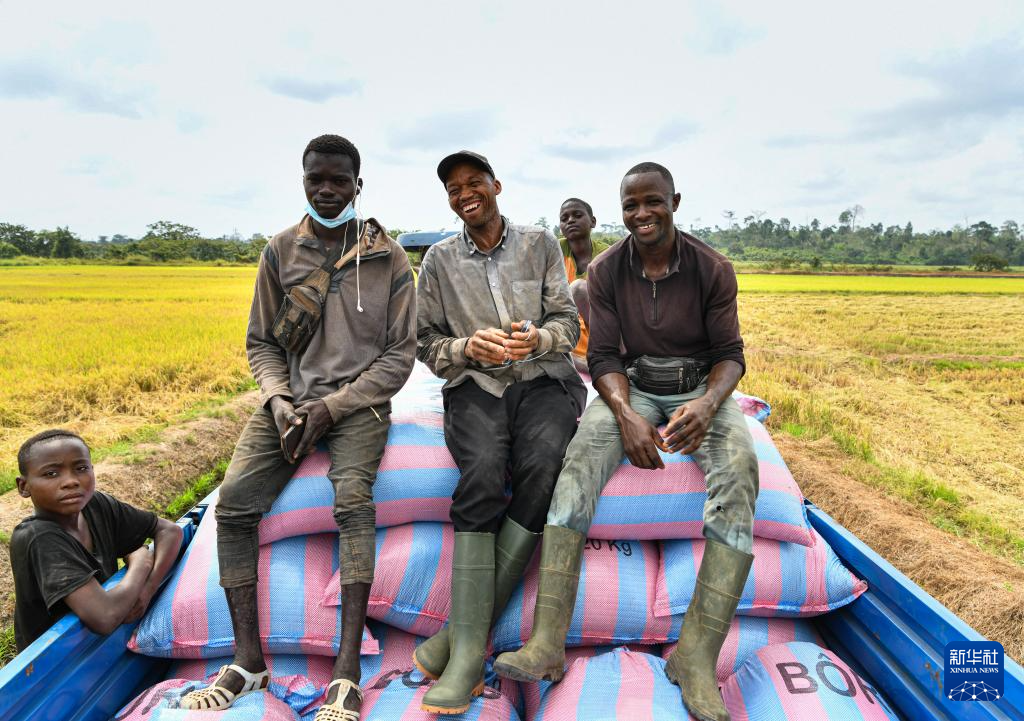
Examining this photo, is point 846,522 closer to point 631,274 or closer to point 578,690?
point 631,274

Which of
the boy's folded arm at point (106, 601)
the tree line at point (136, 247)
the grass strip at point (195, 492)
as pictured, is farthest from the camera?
the tree line at point (136, 247)

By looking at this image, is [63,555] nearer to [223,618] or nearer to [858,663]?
[223,618]

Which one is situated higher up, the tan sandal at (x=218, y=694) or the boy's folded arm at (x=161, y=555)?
the boy's folded arm at (x=161, y=555)

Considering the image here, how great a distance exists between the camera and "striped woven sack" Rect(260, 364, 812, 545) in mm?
2111

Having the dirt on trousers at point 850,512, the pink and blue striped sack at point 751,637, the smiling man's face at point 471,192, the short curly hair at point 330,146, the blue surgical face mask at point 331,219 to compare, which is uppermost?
the short curly hair at point 330,146

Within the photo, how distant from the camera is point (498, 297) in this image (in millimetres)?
2375

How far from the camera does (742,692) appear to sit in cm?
173

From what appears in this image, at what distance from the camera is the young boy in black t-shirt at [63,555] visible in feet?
5.68

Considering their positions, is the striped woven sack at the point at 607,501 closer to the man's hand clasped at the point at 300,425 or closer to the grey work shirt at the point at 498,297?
the man's hand clasped at the point at 300,425

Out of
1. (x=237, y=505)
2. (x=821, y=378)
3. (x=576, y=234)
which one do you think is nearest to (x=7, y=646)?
(x=237, y=505)

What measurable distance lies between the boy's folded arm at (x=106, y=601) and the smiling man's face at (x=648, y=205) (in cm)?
209

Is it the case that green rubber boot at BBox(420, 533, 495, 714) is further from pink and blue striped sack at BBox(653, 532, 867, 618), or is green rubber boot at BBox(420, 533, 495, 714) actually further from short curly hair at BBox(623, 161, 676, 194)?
short curly hair at BBox(623, 161, 676, 194)

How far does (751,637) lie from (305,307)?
1.92 m

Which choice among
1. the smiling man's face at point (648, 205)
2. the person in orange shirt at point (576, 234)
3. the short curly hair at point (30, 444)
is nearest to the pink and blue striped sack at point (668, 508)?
the smiling man's face at point (648, 205)
